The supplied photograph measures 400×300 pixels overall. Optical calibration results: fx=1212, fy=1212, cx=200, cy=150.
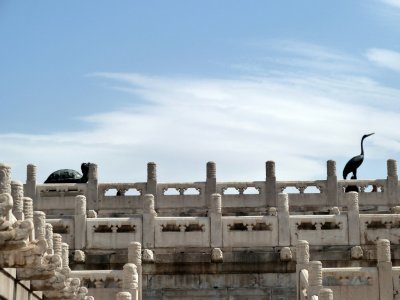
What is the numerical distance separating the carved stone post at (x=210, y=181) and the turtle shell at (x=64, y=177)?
529 centimetres

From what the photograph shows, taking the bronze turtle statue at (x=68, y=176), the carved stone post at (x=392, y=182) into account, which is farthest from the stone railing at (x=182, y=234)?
the bronze turtle statue at (x=68, y=176)

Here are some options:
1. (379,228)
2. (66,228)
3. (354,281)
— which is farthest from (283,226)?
(66,228)

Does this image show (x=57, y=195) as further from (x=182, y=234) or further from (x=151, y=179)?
(x=182, y=234)

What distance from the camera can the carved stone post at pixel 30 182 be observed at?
128 feet

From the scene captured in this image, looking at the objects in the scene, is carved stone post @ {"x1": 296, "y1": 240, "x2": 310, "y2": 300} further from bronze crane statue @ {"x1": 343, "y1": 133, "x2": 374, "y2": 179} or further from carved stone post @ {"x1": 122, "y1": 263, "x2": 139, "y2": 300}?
bronze crane statue @ {"x1": 343, "y1": 133, "x2": 374, "y2": 179}

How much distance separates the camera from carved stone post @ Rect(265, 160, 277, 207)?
128 feet

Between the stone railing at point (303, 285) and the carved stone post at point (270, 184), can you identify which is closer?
the stone railing at point (303, 285)

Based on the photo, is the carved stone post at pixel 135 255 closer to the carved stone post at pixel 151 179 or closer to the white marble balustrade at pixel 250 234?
the white marble balustrade at pixel 250 234

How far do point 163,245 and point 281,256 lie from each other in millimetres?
3142

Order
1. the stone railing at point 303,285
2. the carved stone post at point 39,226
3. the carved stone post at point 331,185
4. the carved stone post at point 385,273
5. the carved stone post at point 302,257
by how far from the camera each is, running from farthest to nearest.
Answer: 1. the carved stone post at point 331,185
2. the carved stone post at point 385,273
3. the carved stone post at point 302,257
4. the stone railing at point 303,285
5. the carved stone post at point 39,226

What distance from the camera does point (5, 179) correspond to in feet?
53.1

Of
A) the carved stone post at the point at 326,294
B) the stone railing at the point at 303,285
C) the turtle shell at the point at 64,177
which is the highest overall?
the turtle shell at the point at 64,177

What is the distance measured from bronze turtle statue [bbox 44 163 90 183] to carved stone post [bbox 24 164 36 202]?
2.74 meters

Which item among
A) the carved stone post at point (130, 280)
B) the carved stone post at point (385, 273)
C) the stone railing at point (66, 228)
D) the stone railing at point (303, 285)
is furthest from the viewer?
the stone railing at point (66, 228)
